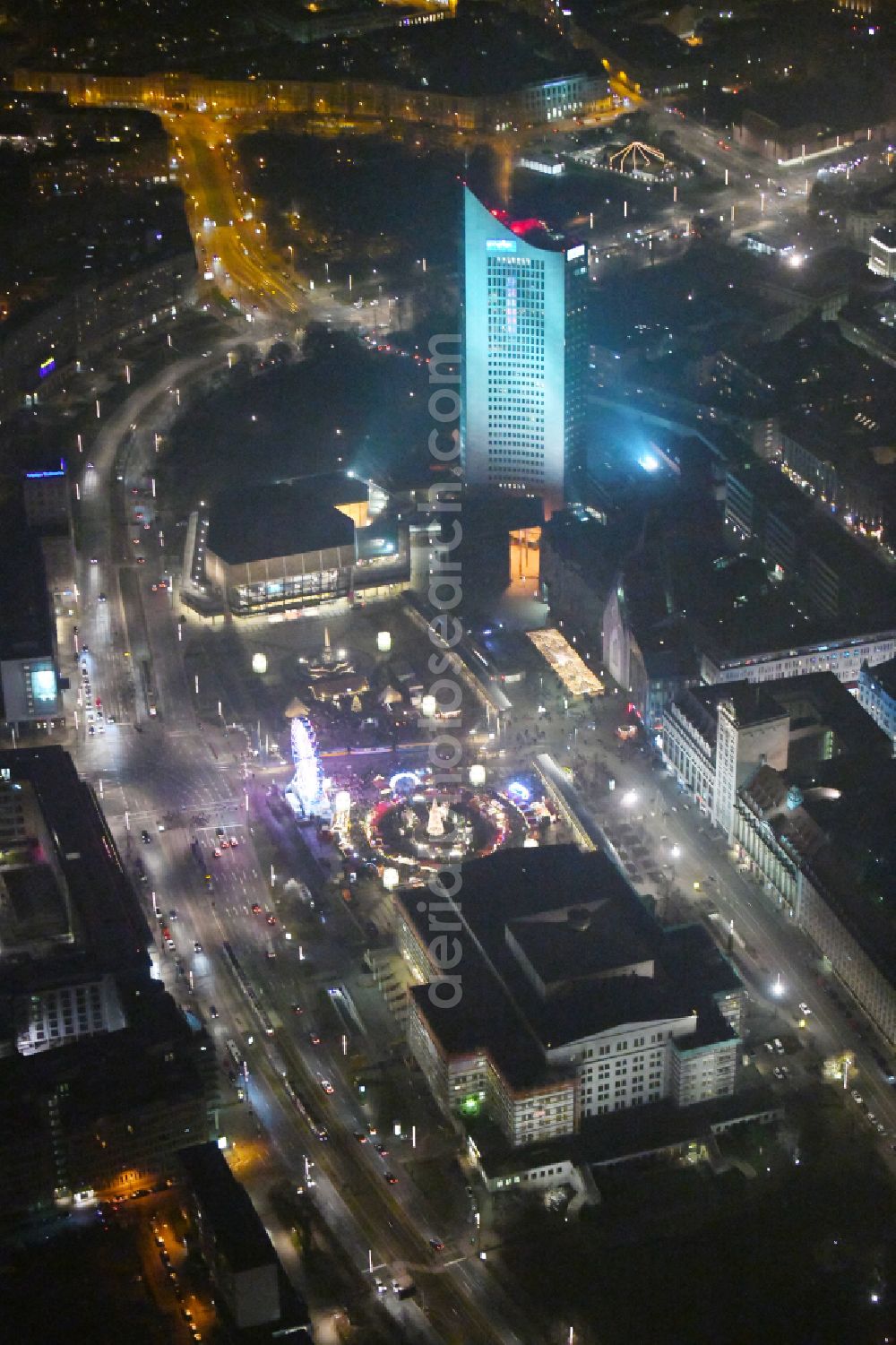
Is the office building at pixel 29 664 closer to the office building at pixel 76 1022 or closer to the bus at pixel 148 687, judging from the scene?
the bus at pixel 148 687

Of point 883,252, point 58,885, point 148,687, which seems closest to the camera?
point 58,885

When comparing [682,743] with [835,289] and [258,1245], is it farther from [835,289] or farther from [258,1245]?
[835,289]

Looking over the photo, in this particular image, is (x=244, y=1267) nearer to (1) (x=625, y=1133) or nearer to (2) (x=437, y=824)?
(1) (x=625, y=1133)

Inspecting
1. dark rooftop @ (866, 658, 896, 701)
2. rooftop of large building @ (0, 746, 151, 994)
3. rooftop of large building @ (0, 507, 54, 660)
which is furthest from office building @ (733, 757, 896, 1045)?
rooftop of large building @ (0, 507, 54, 660)

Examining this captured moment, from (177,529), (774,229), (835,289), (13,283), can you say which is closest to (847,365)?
(835,289)

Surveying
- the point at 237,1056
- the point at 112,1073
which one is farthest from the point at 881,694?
the point at 112,1073

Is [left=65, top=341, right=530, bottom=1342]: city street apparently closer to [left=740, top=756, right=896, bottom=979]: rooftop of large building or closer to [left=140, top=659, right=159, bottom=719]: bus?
[left=140, top=659, right=159, bottom=719]: bus
